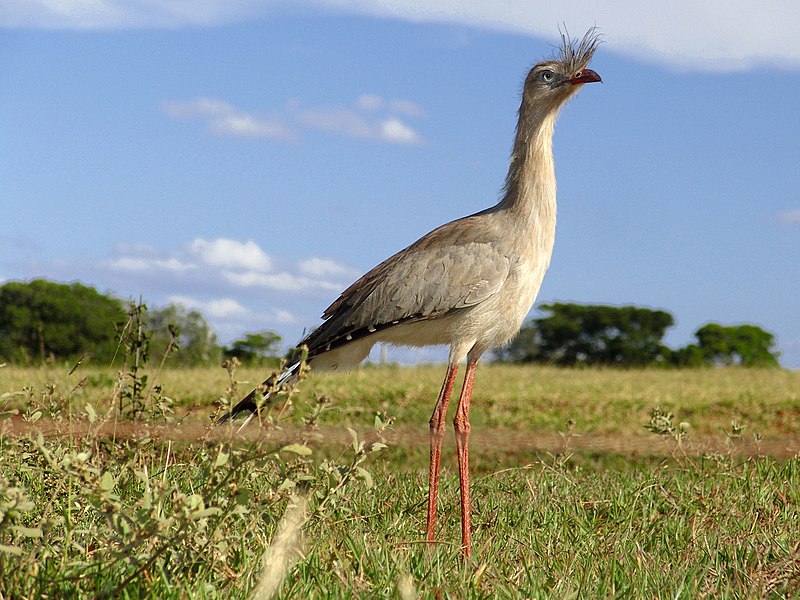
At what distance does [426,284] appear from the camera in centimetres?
449

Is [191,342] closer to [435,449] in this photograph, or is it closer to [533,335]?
[435,449]

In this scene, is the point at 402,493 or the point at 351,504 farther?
the point at 402,493

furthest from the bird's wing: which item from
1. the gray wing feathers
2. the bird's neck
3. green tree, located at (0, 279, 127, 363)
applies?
green tree, located at (0, 279, 127, 363)

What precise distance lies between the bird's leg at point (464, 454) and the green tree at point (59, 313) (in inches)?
804

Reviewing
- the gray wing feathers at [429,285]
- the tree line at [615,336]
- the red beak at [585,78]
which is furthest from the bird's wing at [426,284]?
the tree line at [615,336]

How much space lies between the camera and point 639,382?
12.8 m

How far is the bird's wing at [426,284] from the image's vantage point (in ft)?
14.4

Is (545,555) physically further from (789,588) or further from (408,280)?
(408,280)

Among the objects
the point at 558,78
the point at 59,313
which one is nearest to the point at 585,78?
the point at 558,78

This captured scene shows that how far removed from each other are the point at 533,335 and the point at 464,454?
33.4 meters

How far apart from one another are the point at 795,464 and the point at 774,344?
32.5 meters

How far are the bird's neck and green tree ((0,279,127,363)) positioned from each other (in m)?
20.4

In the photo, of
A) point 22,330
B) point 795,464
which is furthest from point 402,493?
point 22,330

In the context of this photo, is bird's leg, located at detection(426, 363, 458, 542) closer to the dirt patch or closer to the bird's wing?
the dirt patch
